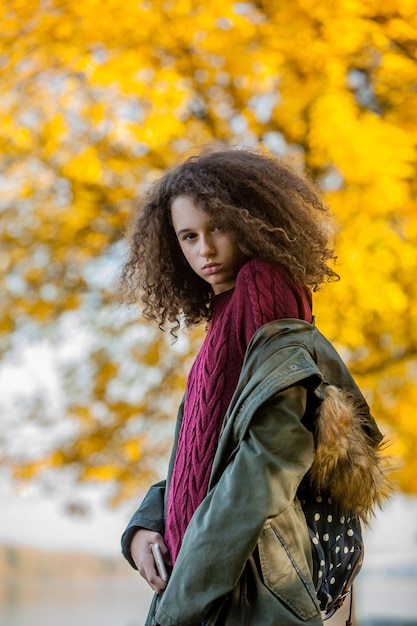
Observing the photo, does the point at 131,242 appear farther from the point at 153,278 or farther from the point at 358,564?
the point at 358,564

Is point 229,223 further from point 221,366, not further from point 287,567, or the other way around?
point 287,567

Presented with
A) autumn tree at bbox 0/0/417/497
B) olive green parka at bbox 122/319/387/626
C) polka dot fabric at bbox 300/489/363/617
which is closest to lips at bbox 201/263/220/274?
olive green parka at bbox 122/319/387/626

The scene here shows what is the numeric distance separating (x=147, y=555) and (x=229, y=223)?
2.12 ft

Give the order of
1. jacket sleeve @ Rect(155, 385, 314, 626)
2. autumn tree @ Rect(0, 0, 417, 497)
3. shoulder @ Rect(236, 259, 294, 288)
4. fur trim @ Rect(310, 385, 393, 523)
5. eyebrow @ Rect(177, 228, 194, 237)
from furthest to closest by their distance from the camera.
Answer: autumn tree @ Rect(0, 0, 417, 497), eyebrow @ Rect(177, 228, 194, 237), shoulder @ Rect(236, 259, 294, 288), fur trim @ Rect(310, 385, 393, 523), jacket sleeve @ Rect(155, 385, 314, 626)

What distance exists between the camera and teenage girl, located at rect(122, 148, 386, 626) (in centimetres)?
139

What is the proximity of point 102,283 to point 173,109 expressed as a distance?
130 cm

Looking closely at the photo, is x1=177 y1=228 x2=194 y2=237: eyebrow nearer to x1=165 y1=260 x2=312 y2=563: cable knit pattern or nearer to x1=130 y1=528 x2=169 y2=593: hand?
x1=165 y1=260 x2=312 y2=563: cable knit pattern

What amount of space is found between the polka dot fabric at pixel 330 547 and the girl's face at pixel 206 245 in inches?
17.4

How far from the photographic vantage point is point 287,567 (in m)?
1.42

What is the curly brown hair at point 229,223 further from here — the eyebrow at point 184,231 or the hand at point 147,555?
the hand at point 147,555

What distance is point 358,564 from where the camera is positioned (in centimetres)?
160

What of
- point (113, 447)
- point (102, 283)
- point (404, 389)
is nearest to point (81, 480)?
point (113, 447)

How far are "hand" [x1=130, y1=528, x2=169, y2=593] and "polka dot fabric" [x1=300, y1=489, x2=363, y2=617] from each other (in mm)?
280

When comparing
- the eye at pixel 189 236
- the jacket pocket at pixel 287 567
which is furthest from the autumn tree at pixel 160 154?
the jacket pocket at pixel 287 567
